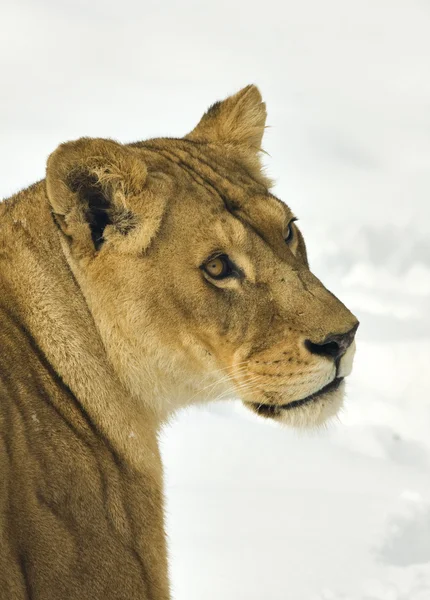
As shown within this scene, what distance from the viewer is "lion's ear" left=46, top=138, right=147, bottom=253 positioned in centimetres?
498

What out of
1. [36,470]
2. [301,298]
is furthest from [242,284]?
[36,470]

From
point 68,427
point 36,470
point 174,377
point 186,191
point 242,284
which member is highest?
point 186,191

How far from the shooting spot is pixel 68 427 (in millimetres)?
4961

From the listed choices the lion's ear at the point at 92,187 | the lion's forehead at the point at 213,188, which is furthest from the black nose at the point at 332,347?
the lion's ear at the point at 92,187

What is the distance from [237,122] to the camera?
20.5ft

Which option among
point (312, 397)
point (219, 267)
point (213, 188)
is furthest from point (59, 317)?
point (312, 397)

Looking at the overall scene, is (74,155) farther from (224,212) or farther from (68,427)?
(68,427)

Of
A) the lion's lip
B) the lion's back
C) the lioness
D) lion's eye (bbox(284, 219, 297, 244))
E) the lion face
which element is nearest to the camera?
the lion's back

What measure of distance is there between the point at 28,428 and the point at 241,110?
2.46m

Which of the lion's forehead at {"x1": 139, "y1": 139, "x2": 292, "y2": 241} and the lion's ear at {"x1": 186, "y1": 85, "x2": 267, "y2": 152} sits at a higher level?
the lion's ear at {"x1": 186, "y1": 85, "x2": 267, "y2": 152}

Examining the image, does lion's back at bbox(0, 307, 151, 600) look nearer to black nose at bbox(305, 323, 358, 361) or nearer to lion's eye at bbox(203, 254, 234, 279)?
lion's eye at bbox(203, 254, 234, 279)

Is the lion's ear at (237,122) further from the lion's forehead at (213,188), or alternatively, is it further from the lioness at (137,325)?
the lioness at (137,325)

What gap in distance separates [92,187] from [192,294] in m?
0.68

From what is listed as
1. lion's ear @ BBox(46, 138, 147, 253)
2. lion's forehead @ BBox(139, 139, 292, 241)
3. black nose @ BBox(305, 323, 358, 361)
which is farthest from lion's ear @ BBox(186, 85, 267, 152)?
black nose @ BBox(305, 323, 358, 361)
